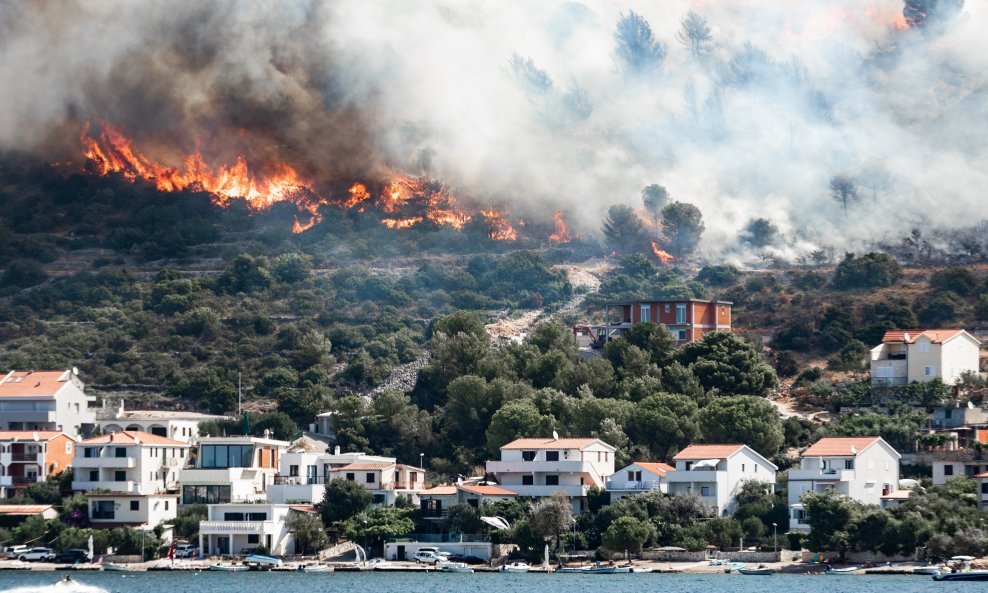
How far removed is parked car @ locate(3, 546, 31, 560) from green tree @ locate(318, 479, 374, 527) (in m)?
14.7

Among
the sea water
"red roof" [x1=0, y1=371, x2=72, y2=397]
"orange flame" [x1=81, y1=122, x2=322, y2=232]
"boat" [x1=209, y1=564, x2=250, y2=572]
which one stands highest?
"orange flame" [x1=81, y1=122, x2=322, y2=232]

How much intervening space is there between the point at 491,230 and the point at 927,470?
7149cm

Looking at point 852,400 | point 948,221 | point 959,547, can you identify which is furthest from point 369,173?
point 959,547

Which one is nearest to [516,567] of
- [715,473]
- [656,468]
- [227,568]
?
[656,468]

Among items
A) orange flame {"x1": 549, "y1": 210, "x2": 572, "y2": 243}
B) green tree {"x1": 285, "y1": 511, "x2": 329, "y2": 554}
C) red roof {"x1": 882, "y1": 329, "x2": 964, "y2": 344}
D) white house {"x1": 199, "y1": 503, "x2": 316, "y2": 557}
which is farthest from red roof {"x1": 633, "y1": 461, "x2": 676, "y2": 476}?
orange flame {"x1": 549, "y1": 210, "x2": 572, "y2": 243}

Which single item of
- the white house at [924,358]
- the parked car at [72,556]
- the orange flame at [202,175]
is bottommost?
the parked car at [72,556]

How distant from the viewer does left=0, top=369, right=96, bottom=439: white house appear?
381ft

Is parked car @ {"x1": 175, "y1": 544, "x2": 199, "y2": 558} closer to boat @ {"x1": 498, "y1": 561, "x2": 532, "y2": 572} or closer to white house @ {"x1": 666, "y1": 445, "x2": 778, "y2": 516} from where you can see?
boat @ {"x1": 498, "y1": 561, "x2": 532, "y2": 572}

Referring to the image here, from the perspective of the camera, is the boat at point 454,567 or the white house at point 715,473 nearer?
the boat at point 454,567

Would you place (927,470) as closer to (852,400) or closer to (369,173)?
(852,400)

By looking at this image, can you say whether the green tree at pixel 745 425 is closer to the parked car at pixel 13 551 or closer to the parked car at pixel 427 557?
the parked car at pixel 427 557

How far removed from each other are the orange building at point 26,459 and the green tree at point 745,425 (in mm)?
35118

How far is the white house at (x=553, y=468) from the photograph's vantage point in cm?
Result: 10312

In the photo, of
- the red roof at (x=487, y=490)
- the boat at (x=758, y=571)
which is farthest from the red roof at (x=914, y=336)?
the boat at (x=758, y=571)
